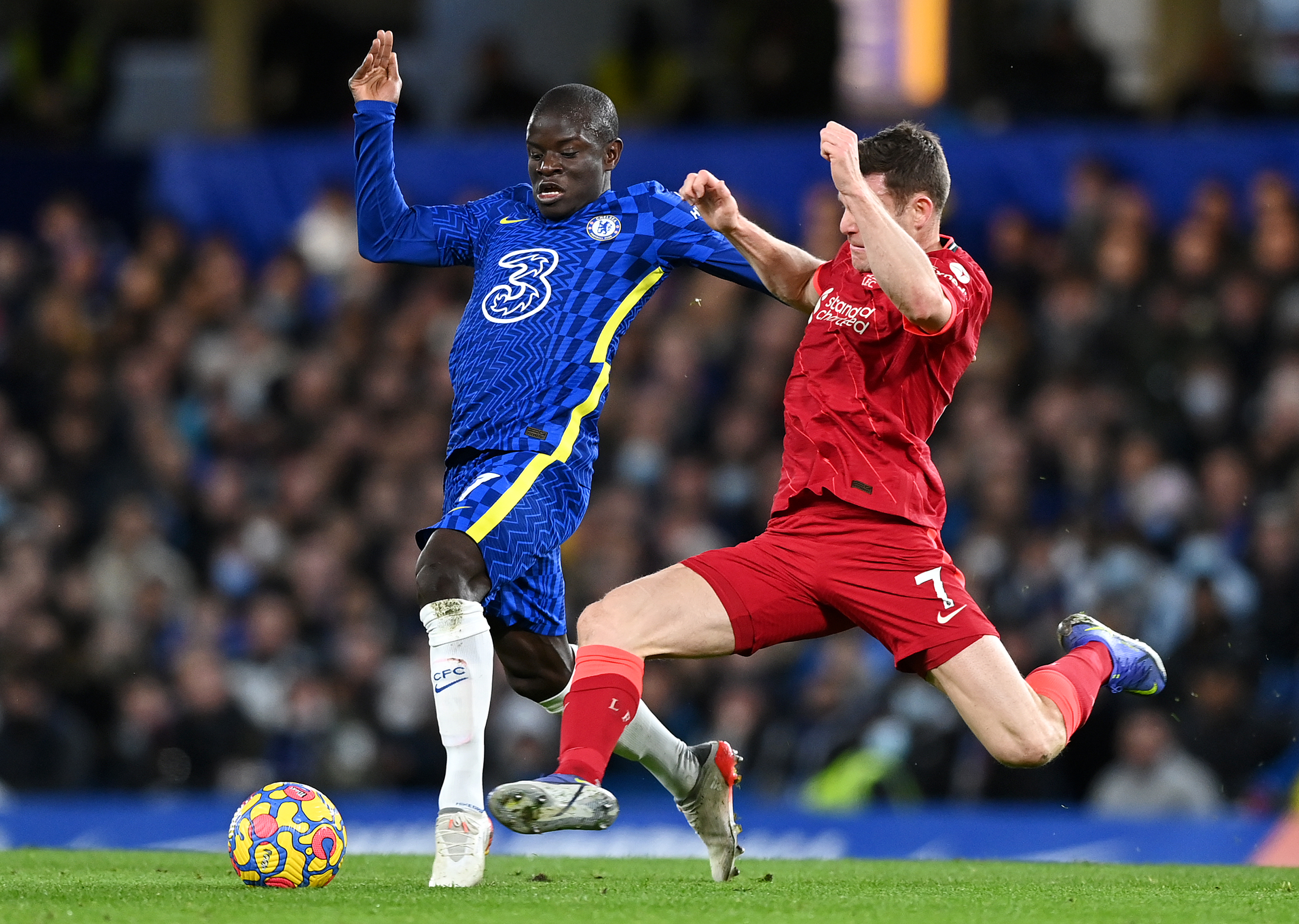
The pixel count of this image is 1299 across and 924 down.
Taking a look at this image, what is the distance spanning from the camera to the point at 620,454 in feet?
41.8

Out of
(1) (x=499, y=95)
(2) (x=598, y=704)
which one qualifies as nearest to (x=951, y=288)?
(2) (x=598, y=704)

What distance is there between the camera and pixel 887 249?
18.8 feet

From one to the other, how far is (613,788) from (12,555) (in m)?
4.69

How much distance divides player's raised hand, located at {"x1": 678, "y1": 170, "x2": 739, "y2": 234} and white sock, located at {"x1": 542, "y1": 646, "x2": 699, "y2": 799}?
1453 mm

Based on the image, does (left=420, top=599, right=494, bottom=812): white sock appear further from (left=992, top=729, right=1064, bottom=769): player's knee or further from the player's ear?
the player's ear

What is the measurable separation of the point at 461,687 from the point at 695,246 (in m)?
1.74

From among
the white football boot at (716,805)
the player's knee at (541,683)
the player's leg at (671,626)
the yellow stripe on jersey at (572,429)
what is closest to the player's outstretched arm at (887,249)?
the player's leg at (671,626)

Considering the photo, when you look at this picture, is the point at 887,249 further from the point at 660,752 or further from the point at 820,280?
the point at 660,752

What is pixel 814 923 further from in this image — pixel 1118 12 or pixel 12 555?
pixel 1118 12

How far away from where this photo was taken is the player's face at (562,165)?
658 centimetres

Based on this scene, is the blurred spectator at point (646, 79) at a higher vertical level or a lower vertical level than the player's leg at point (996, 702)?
higher

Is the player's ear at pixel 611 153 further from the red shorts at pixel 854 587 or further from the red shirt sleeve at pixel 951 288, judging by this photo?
the red shorts at pixel 854 587

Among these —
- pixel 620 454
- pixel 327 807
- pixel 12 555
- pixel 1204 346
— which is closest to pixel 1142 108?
pixel 1204 346

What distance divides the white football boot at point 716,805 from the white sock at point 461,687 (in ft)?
2.82
